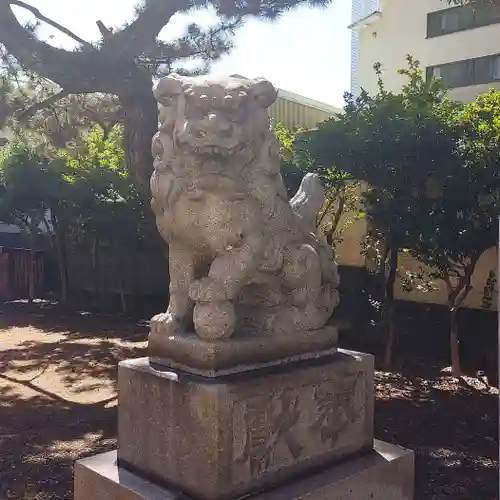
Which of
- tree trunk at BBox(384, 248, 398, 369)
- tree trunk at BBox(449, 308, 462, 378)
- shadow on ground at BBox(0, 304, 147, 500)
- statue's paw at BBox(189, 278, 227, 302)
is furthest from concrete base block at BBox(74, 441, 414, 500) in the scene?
tree trunk at BBox(384, 248, 398, 369)

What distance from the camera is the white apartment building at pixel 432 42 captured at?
11344 mm

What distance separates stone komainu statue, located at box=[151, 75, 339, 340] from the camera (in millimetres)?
2361

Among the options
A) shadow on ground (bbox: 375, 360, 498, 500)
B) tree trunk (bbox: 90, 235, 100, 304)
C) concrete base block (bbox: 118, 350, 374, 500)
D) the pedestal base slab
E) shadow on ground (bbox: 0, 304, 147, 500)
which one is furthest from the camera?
tree trunk (bbox: 90, 235, 100, 304)

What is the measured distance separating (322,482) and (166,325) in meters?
0.89

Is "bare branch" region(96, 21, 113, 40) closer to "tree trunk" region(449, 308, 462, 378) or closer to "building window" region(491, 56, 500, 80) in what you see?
"tree trunk" region(449, 308, 462, 378)

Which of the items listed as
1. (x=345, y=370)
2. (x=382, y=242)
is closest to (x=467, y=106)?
(x=382, y=242)

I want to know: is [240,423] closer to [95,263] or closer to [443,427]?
[443,427]

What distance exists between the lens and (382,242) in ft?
21.9

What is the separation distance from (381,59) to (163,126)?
11579 mm

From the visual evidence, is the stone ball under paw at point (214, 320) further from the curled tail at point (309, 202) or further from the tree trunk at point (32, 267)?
the tree trunk at point (32, 267)

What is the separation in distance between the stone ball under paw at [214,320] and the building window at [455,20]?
10313mm

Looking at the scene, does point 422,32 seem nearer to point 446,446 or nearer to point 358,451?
point 446,446

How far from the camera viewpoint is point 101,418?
4816 millimetres

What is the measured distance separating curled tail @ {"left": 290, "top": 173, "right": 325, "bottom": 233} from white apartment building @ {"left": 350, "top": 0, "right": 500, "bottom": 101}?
30.5ft
